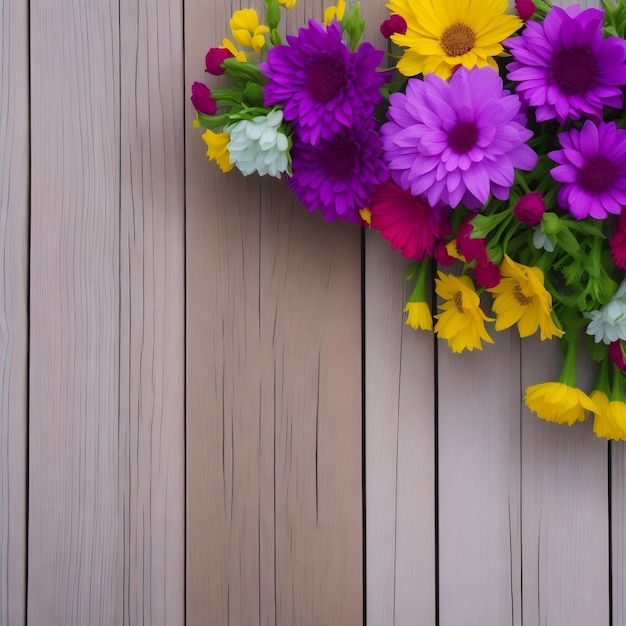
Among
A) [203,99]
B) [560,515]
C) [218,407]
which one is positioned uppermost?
[203,99]

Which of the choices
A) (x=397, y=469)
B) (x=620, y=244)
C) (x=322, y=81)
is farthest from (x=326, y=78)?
(x=397, y=469)

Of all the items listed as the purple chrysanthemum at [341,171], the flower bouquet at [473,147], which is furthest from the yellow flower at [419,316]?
the purple chrysanthemum at [341,171]

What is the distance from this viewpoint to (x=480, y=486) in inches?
29.8

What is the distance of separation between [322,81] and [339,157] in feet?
0.24

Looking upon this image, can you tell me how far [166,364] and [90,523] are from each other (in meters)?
0.21

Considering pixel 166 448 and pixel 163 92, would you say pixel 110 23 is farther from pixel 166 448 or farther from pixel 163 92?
pixel 166 448

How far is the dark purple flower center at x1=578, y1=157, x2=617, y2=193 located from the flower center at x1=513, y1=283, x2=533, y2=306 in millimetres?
117

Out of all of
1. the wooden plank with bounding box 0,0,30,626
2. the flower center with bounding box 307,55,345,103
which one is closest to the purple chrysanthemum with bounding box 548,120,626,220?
the flower center with bounding box 307,55,345,103

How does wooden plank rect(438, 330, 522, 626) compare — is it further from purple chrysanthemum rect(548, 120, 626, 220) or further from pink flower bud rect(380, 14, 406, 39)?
pink flower bud rect(380, 14, 406, 39)

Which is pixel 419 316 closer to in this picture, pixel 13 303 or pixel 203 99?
pixel 203 99

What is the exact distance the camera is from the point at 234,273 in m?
0.77

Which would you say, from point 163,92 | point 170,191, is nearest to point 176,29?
point 163,92

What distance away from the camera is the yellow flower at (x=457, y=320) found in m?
0.68

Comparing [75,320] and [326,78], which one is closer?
[326,78]
